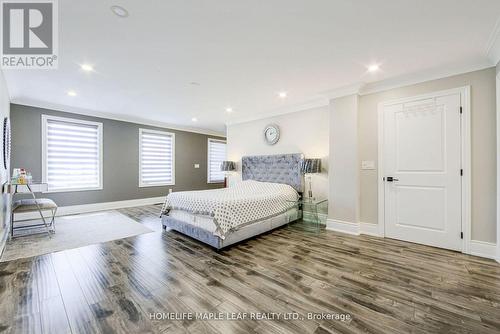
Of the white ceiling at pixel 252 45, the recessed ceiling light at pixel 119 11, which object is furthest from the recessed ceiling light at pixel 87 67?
the recessed ceiling light at pixel 119 11

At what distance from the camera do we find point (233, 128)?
580cm

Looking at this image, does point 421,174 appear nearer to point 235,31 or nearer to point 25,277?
point 235,31

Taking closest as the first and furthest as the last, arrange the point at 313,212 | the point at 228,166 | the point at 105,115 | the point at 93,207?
the point at 313,212, the point at 93,207, the point at 105,115, the point at 228,166

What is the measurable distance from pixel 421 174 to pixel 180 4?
11.9 ft

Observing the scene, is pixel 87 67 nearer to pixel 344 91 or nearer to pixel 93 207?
pixel 93 207

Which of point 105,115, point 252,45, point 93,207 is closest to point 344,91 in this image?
point 252,45

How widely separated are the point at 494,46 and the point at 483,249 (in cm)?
239

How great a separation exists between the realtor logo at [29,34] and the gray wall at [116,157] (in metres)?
2.03

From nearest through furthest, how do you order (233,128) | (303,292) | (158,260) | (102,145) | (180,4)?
(180,4), (303,292), (158,260), (102,145), (233,128)

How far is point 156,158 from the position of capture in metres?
6.29

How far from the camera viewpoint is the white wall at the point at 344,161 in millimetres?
3488

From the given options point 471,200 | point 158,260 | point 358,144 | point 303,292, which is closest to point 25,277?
point 158,260

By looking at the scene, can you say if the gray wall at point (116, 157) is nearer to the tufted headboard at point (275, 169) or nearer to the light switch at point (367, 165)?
the tufted headboard at point (275, 169)

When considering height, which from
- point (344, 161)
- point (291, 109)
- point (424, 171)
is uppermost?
point (291, 109)
